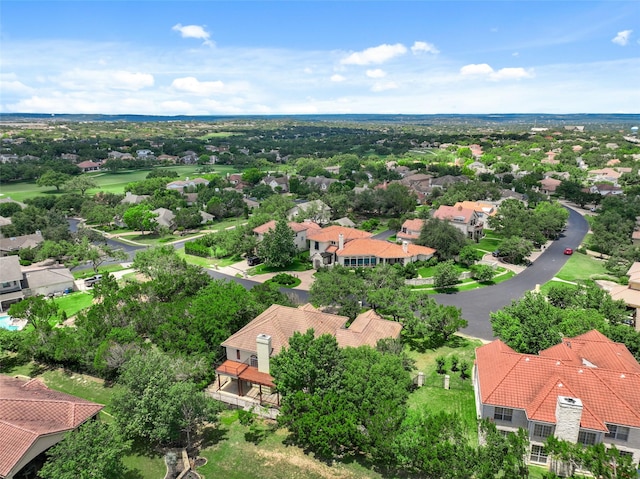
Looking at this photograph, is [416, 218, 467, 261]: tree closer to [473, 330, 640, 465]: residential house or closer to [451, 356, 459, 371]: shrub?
[451, 356, 459, 371]: shrub

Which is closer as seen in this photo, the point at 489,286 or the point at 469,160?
the point at 489,286

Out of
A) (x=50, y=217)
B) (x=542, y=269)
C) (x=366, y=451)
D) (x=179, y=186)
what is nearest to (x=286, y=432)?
(x=366, y=451)

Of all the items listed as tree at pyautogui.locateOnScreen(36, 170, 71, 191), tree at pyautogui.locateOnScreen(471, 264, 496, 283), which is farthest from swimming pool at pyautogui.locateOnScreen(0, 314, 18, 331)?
tree at pyautogui.locateOnScreen(36, 170, 71, 191)

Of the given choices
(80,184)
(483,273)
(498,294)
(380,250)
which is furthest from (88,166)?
(498,294)

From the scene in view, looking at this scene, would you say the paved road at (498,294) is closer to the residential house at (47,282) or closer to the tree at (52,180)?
the residential house at (47,282)

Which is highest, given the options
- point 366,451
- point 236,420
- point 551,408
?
point 551,408

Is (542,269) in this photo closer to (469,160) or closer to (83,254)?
(83,254)

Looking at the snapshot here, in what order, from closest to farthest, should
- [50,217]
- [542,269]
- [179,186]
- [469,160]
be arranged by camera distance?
[542,269] → [50,217] → [179,186] → [469,160]
